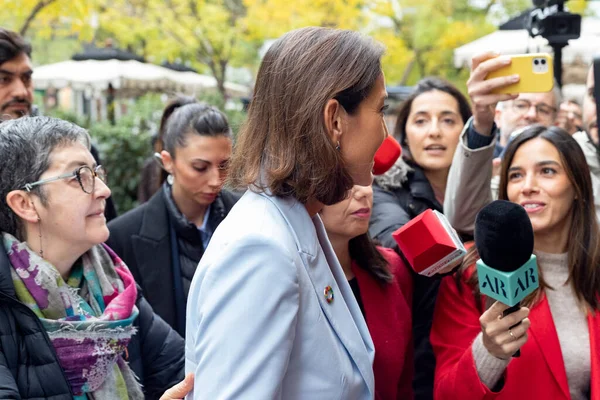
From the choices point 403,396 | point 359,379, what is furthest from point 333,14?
point 359,379

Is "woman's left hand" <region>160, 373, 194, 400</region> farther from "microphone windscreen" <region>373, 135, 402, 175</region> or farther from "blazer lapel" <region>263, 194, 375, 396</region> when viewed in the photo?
"microphone windscreen" <region>373, 135, 402, 175</region>

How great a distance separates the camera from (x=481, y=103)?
283cm

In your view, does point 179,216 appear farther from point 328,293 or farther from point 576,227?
point 328,293

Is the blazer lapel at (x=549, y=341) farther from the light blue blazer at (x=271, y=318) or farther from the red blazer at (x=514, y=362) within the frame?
the light blue blazer at (x=271, y=318)

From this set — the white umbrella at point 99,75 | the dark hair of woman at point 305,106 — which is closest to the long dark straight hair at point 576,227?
the dark hair of woman at point 305,106

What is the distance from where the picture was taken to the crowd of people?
5.41 feet

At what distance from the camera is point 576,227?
9.69 ft

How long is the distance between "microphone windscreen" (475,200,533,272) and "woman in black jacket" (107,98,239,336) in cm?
177

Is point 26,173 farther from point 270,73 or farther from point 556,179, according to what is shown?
point 556,179

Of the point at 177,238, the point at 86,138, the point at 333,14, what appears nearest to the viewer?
the point at 86,138

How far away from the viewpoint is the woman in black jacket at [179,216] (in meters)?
3.69

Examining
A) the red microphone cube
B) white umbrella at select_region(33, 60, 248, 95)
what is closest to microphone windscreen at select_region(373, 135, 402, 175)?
the red microphone cube

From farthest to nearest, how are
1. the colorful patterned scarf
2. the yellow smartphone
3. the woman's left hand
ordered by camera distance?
the yellow smartphone
the colorful patterned scarf
the woman's left hand

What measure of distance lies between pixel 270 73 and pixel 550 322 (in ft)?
5.02
